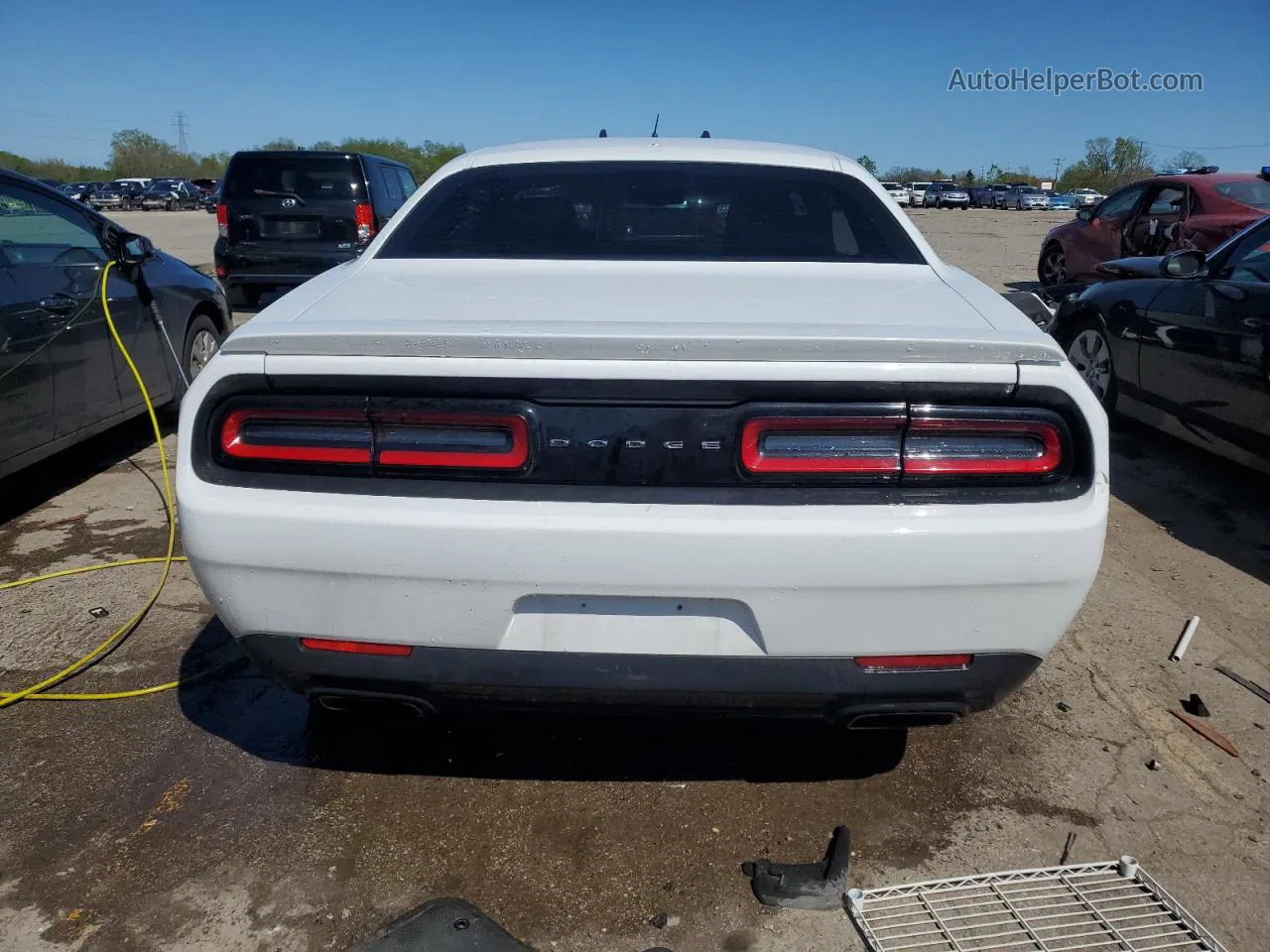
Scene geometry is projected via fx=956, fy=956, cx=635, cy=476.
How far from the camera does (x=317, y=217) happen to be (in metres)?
10.2

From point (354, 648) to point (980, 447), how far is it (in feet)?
4.54

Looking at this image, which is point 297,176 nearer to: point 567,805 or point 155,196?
point 567,805

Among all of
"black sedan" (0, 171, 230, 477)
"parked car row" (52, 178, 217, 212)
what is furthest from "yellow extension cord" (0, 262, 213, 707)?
"parked car row" (52, 178, 217, 212)

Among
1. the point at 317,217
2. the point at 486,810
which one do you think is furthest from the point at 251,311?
the point at 486,810

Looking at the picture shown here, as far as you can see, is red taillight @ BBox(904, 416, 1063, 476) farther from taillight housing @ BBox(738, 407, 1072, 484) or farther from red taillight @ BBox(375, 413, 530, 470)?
red taillight @ BBox(375, 413, 530, 470)

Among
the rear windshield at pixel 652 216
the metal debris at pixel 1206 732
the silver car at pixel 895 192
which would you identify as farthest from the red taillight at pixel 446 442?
the metal debris at pixel 1206 732

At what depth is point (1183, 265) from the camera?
16.7 ft

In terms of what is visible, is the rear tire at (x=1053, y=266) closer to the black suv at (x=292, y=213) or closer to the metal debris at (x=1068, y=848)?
the black suv at (x=292, y=213)

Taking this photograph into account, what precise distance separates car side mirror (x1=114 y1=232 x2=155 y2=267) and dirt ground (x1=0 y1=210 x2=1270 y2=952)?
2262 millimetres

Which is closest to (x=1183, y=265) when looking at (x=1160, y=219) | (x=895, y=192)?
(x=1160, y=219)

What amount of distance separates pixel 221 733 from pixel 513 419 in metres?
Answer: 1.62

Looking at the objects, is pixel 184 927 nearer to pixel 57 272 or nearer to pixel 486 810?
pixel 486 810

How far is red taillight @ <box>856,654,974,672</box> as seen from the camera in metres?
2.01

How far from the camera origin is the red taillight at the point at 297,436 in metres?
1.96
